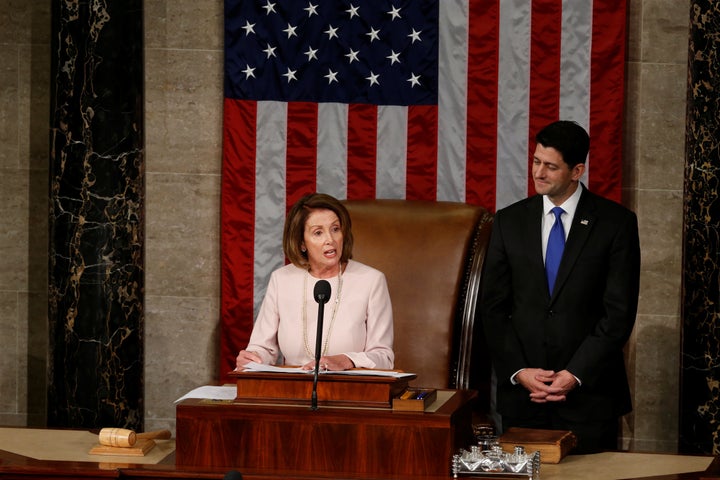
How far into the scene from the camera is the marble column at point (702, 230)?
6172 millimetres

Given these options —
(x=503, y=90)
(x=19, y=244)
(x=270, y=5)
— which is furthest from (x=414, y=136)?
(x=19, y=244)

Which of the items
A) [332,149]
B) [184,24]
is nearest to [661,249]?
[332,149]

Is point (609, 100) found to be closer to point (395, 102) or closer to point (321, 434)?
point (395, 102)

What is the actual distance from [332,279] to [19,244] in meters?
3.02

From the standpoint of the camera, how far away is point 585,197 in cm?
523

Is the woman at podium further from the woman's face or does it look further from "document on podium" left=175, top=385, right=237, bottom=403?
"document on podium" left=175, top=385, right=237, bottom=403

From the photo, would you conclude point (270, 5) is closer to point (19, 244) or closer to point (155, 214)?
point (155, 214)

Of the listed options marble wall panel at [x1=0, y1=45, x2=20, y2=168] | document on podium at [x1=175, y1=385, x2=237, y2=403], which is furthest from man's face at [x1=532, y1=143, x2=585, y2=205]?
marble wall panel at [x1=0, y1=45, x2=20, y2=168]

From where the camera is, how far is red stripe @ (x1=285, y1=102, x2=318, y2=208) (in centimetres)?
670

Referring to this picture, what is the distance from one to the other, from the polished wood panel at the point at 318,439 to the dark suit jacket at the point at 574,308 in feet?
3.72

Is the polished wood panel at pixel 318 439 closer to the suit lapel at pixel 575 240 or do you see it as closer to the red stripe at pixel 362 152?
the suit lapel at pixel 575 240

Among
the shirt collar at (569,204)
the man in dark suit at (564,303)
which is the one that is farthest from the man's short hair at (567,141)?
the shirt collar at (569,204)

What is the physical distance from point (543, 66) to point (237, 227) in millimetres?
2033

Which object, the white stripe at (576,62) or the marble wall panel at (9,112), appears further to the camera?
the marble wall panel at (9,112)
